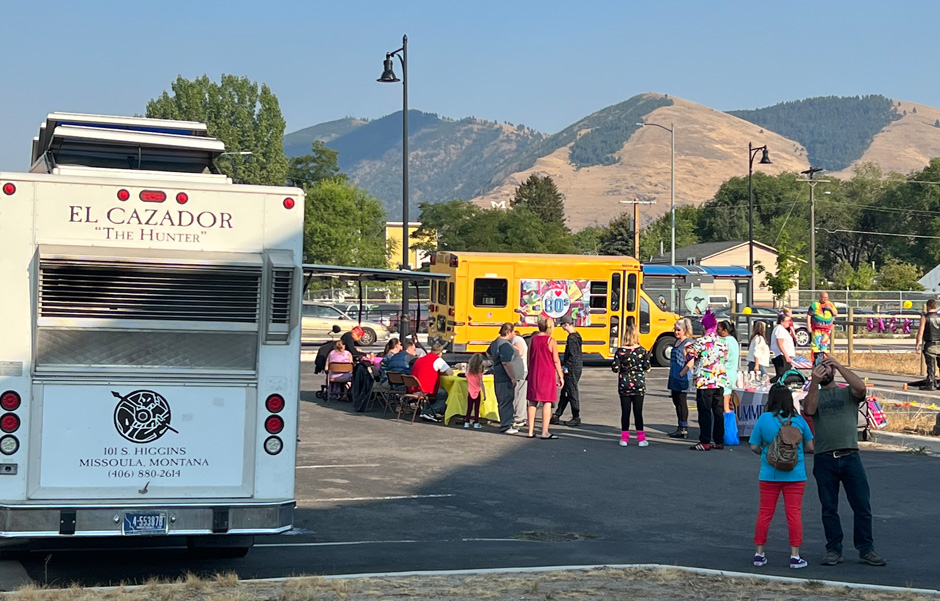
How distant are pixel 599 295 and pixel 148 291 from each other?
72.4ft

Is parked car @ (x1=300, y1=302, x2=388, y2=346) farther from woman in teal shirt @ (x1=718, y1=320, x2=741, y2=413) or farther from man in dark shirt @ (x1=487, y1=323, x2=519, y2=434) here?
woman in teal shirt @ (x1=718, y1=320, x2=741, y2=413)

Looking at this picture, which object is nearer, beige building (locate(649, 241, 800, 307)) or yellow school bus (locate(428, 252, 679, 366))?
yellow school bus (locate(428, 252, 679, 366))

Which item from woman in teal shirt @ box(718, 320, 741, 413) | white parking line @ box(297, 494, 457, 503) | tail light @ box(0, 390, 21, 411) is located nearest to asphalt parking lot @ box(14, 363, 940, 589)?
white parking line @ box(297, 494, 457, 503)

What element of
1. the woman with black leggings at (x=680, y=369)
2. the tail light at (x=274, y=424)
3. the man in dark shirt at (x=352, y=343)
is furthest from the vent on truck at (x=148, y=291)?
the man in dark shirt at (x=352, y=343)

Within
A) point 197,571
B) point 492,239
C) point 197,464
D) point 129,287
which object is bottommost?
point 197,571

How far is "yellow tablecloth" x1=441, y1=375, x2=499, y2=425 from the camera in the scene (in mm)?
18328

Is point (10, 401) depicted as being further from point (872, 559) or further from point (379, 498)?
point (872, 559)

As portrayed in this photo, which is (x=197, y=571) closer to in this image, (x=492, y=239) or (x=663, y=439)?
(x=663, y=439)

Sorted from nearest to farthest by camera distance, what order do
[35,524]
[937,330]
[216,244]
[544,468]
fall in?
[35,524], [216,244], [544,468], [937,330]

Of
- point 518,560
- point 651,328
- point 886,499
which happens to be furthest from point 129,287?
point 651,328

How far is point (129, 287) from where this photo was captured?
8164mm

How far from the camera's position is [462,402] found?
18375mm

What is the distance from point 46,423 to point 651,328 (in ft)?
76.9

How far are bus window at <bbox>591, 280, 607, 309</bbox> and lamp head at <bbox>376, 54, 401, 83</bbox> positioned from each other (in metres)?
7.83
